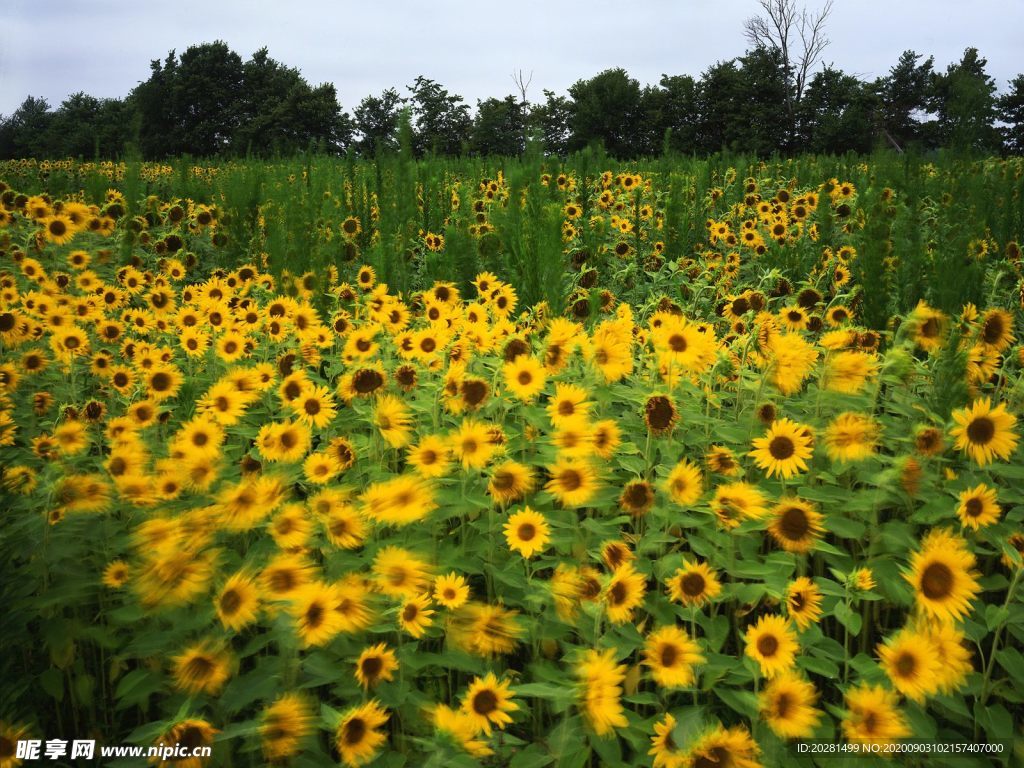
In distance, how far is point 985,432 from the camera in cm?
167

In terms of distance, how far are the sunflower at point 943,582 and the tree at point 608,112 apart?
153 feet

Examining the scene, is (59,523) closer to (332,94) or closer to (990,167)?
(990,167)

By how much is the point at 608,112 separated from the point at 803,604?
5137 centimetres

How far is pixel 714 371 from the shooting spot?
2.16 meters

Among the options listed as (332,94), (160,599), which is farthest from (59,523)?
(332,94)

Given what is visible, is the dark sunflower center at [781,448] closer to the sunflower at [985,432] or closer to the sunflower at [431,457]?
the sunflower at [985,432]

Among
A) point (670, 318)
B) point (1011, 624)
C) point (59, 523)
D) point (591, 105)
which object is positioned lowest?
point (1011, 624)

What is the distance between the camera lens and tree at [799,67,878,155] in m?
33.8

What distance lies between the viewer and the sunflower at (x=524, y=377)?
1955 millimetres

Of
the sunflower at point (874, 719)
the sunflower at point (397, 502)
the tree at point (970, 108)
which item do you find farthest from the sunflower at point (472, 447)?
the tree at point (970, 108)

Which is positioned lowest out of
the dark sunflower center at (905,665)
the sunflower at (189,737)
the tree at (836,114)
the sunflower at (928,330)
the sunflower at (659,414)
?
the sunflower at (189,737)

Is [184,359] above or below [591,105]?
below

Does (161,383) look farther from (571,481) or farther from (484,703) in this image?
(484,703)

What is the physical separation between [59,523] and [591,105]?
5044cm
